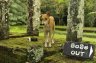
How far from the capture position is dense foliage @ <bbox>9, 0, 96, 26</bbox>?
70.3ft

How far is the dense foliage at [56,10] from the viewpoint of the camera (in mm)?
21422

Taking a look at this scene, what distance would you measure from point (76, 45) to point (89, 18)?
1344 cm

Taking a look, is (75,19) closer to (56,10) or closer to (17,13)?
(56,10)

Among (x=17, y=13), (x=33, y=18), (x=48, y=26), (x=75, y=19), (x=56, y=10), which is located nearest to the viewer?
(x=75, y=19)

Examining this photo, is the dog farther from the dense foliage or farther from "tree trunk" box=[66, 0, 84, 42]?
the dense foliage

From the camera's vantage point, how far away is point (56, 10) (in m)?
22.5

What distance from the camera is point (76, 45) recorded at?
25.5ft

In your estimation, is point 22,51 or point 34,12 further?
point 34,12

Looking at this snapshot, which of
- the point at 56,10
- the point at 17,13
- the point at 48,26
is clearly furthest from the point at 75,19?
the point at 17,13

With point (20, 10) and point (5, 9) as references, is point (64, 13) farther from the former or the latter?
point (5, 9)

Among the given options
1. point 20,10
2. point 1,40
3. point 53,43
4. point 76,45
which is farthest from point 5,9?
point 20,10

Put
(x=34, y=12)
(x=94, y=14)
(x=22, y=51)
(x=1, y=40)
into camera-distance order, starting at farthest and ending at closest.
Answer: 1. (x=94, y=14)
2. (x=34, y=12)
3. (x=1, y=40)
4. (x=22, y=51)

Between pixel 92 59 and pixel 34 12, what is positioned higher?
pixel 34 12

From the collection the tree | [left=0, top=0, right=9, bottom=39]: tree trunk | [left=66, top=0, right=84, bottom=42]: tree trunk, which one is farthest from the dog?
the tree
